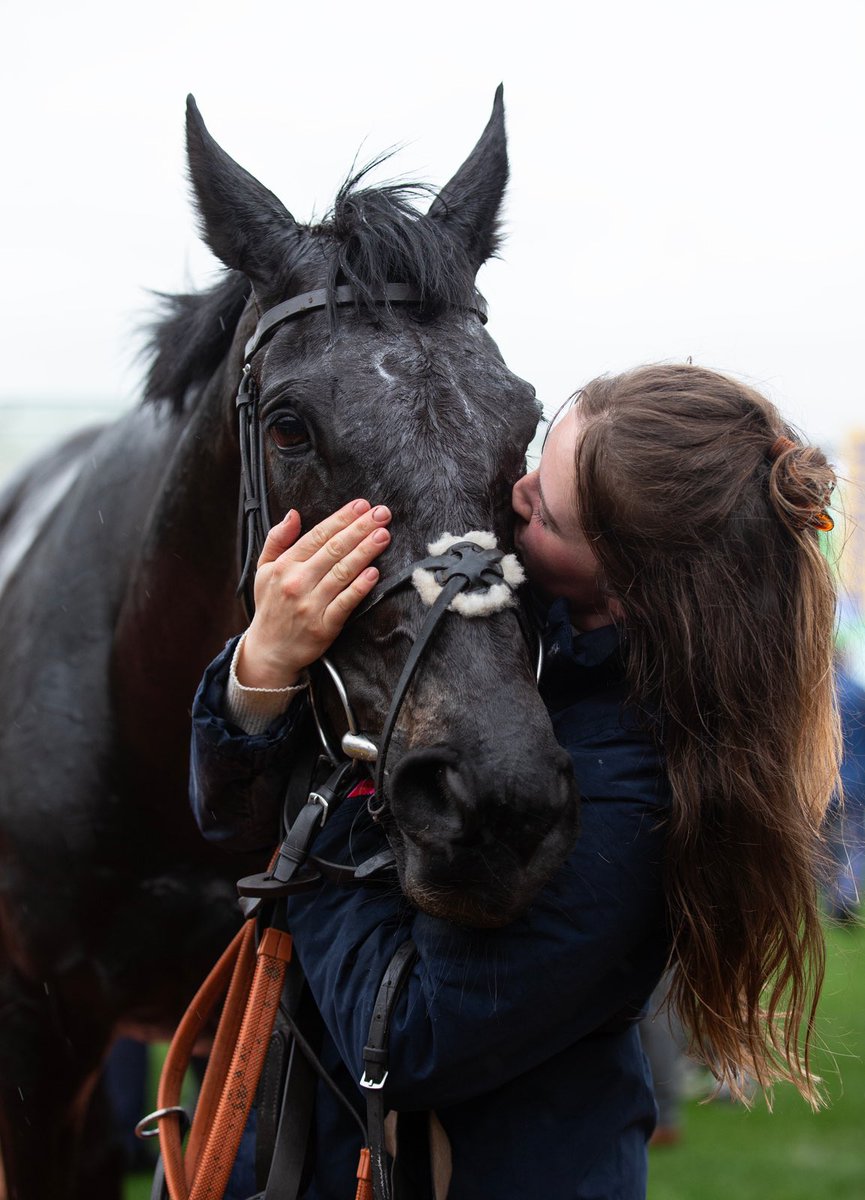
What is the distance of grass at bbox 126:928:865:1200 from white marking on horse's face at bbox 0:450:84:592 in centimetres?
261

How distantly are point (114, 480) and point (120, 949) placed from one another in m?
1.23

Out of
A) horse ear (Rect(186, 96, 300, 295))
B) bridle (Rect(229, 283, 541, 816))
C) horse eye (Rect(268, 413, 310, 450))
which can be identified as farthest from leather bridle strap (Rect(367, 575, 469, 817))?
horse ear (Rect(186, 96, 300, 295))

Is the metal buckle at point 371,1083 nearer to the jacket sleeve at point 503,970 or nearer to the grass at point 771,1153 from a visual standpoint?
the jacket sleeve at point 503,970

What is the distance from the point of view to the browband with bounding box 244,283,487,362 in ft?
6.42

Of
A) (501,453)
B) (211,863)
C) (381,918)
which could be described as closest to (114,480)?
(211,863)

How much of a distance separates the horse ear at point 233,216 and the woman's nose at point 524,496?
67cm

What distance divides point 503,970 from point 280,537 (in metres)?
0.76

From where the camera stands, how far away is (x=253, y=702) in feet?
5.86

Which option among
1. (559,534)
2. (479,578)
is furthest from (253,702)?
(559,534)

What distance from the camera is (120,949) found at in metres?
2.83

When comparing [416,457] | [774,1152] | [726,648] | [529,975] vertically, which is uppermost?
[416,457]

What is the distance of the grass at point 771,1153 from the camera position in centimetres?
422

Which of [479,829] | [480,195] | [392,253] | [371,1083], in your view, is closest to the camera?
[479,829]

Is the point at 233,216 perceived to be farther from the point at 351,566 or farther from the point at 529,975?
the point at 529,975
